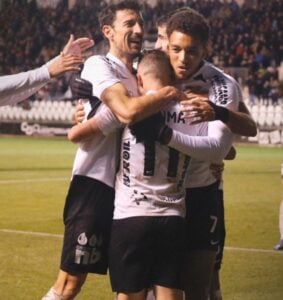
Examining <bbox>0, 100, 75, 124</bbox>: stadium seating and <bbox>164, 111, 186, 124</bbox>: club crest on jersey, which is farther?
<bbox>0, 100, 75, 124</bbox>: stadium seating

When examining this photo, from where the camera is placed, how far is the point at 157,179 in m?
4.99

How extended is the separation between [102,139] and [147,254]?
84cm

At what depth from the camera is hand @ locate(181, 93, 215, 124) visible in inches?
191

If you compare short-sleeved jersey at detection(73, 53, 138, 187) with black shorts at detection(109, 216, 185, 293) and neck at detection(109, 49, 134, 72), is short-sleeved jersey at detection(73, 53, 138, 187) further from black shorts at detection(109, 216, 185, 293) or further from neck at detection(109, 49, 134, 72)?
black shorts at detection(109, 216, 185, 293)

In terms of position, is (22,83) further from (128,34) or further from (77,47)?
(128,34)

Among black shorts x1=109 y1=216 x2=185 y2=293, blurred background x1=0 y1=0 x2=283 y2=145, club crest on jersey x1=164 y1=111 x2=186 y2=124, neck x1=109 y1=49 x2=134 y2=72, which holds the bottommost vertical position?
blurred background x1=0 y1=0 x2=283 y2=145

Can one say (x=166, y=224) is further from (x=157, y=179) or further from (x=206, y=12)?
(x=206, y=12)

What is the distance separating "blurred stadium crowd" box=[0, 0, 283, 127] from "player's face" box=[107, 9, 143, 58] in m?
22.3

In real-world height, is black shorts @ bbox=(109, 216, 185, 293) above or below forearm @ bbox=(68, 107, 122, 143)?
below

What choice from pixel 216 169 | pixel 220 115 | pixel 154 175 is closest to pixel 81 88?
pixel 154 175

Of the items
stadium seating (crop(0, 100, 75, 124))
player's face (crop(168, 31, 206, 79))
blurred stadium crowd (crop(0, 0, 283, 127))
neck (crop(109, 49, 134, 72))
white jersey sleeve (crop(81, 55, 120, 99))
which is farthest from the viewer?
blurred stadium crowd (crop(0, 0, 283, 127))

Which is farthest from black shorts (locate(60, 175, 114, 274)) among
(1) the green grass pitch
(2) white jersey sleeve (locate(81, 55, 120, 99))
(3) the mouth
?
(1) the green grass pitch

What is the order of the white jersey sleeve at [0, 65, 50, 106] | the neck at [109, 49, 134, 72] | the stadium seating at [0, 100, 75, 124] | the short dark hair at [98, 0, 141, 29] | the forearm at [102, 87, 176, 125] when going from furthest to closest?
the stadium seating at [0, 100, 75, 124], the white jersey sleeve at [0, 65, 50, 106], the short dark hair at [98, 0, 141, 29], the neck at [109, 49, 134, 72], the forearm at [102, 87, 176, 125]

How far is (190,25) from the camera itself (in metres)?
4.97
